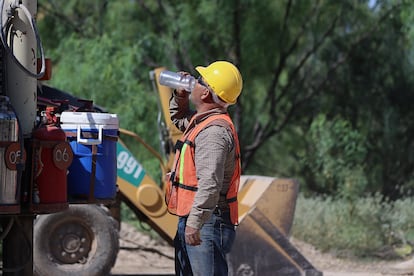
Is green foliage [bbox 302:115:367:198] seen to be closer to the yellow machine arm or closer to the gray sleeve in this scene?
the yellow machine arm

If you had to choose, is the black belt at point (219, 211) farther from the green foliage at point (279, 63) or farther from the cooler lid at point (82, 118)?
the green foliage at point (279, 63)

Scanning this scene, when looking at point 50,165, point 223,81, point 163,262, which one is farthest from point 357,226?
point 50,165

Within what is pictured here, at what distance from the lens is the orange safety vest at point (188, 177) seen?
528 cm

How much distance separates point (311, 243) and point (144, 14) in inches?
219

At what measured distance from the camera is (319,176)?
1520cm

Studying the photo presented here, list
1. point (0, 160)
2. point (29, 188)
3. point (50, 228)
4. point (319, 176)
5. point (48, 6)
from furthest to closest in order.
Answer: point (48, 6) < point (319, 176) < point (50, 228) < point (29, 188) < point (0, 160)

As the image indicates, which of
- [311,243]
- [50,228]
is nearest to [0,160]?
[50,228]

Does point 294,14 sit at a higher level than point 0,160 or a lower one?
higher

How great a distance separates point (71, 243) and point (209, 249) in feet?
13.0

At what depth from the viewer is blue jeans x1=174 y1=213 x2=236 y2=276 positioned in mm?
5297

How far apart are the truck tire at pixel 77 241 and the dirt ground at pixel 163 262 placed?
1.35m

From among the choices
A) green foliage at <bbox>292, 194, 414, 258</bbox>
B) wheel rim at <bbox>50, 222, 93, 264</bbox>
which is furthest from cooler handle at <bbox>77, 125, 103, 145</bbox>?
green foliage at <bbox>292, 194, 414, 258</bbox>

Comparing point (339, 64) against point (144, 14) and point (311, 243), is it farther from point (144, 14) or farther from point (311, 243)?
point (311, 243)

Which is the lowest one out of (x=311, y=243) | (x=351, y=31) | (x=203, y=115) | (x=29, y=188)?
(x=311, y=243)
